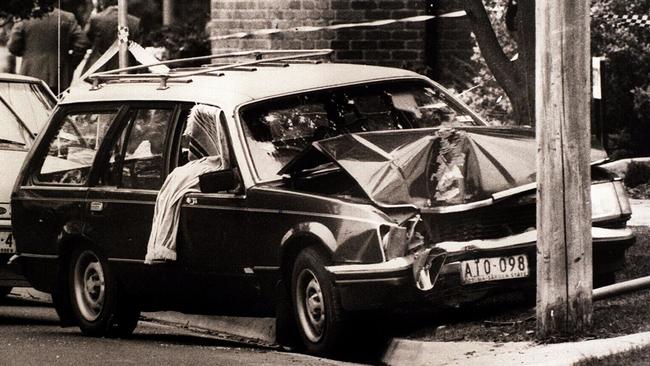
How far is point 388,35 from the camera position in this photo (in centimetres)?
1698

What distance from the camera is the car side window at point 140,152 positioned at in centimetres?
1154

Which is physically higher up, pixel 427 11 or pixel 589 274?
pixel 427 11

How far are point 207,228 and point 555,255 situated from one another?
7.95ft

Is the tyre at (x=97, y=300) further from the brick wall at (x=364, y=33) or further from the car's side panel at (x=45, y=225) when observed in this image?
the brick wall at (x=364, y=33)

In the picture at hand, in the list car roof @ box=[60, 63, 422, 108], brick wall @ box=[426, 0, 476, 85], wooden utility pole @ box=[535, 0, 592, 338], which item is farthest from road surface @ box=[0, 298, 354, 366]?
brick wall @ box=[426, 0, 476, 85]

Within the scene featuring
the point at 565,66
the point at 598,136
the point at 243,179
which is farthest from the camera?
the point at 598,136

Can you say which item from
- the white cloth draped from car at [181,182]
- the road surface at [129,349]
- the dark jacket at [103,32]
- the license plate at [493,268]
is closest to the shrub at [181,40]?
the dark jacket at [103,32]

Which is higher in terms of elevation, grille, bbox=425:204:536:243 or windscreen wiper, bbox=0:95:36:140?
windscreen wiper, bbox=0:95:36:140

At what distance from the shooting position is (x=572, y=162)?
9.47m

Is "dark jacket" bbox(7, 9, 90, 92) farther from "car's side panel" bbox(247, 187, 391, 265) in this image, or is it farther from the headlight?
the headlight

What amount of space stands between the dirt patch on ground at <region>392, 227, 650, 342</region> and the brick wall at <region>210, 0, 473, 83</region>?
6411 mm

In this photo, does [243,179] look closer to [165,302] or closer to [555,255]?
[165,302]

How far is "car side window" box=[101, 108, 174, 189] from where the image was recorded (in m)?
11.5

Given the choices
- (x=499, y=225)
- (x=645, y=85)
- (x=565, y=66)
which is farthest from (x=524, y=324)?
(x=645, y=85)
